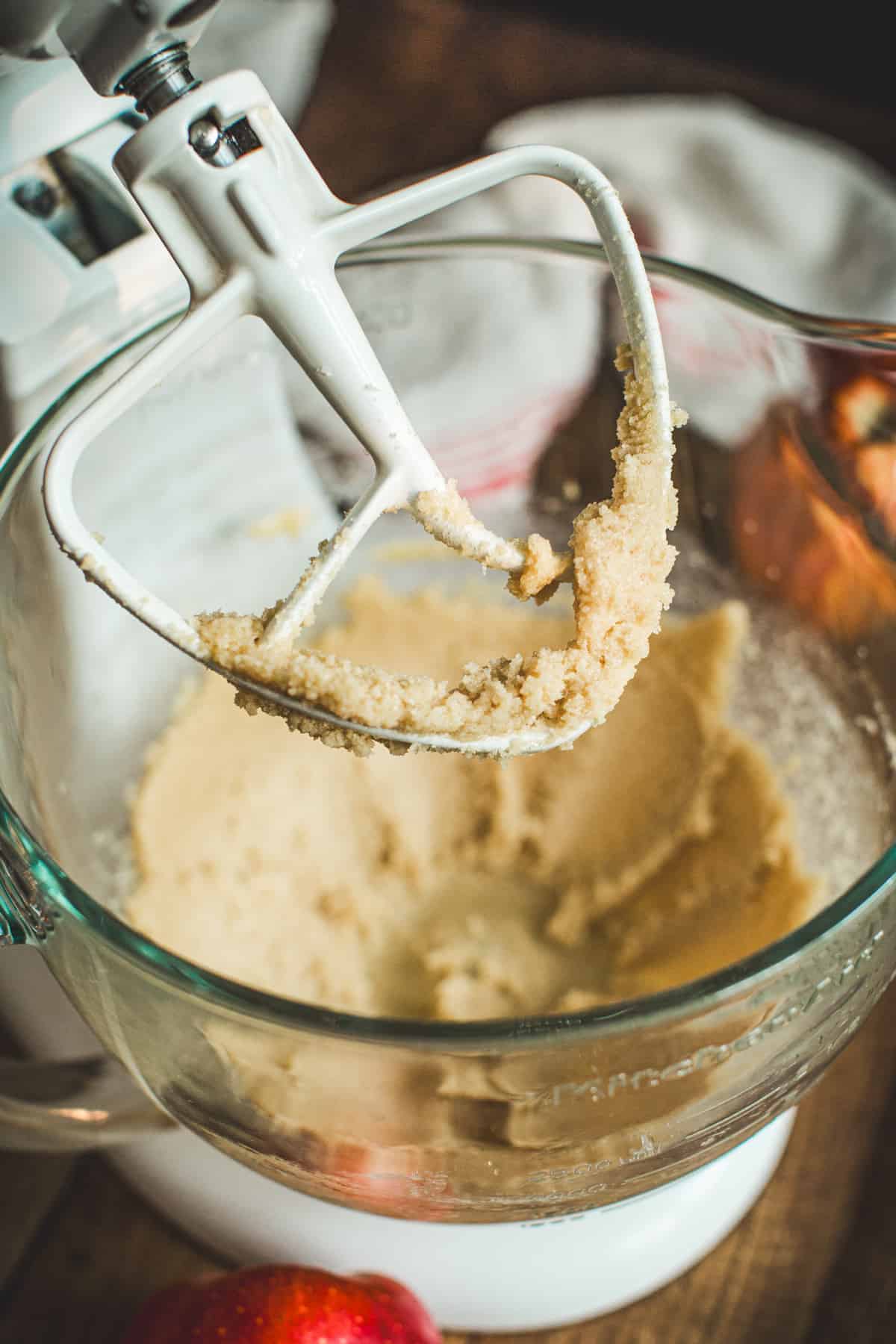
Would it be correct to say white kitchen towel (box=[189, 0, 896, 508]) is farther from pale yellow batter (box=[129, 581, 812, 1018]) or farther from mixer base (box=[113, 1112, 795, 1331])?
mixer base (box=[113, 1112, 795, 1331])

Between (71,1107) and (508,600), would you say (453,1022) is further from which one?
(508,600)

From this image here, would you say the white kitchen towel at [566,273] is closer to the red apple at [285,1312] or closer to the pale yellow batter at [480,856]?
the pale yellow batter at [480,856]

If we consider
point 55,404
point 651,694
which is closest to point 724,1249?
point 651,694

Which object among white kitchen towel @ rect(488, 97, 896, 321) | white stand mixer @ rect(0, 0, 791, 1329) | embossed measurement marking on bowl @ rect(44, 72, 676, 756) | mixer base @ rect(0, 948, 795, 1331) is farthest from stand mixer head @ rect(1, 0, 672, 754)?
white kitchen towel @ rect(488, 97, 896, 321)

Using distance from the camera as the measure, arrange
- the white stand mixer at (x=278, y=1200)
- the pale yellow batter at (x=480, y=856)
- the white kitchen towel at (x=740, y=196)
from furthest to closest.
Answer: the white kitchen towel at (x=740, y=196) < the pale yellow batter at (x=480, y=856) < the white stand mixer at (x=278, y=1200)

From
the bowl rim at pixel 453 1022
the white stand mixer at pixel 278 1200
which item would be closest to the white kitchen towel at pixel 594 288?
the white stand mixer at pixel 278 1200

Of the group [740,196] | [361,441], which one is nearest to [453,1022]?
[361,441]

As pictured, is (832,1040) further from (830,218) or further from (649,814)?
(830,218)
